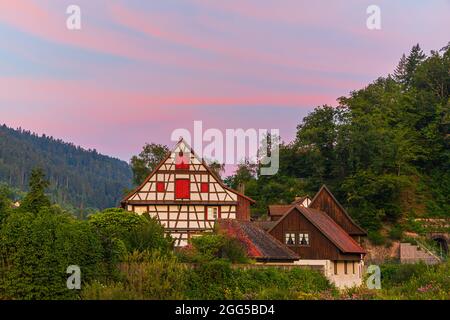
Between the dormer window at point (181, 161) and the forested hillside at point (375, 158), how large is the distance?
17.2m

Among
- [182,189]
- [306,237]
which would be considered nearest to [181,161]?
[182,189]

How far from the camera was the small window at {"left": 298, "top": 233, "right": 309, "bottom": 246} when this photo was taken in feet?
203

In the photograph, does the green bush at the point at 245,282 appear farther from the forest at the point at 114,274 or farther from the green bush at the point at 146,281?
the green bush at the point at 146,281

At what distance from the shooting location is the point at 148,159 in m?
94.3

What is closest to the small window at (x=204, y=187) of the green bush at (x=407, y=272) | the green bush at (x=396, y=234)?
the green bush at (x=407, y=272)

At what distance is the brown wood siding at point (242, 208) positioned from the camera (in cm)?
7175

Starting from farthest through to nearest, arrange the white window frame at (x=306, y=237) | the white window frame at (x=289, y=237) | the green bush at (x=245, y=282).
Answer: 1. the white window frame at (x=289, y=237)
2. the white window frame at (x=306, y=237)
3. the green bush at (x=245, y=282)

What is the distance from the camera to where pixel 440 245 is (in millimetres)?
83625

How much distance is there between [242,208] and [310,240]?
1170 centimetres
